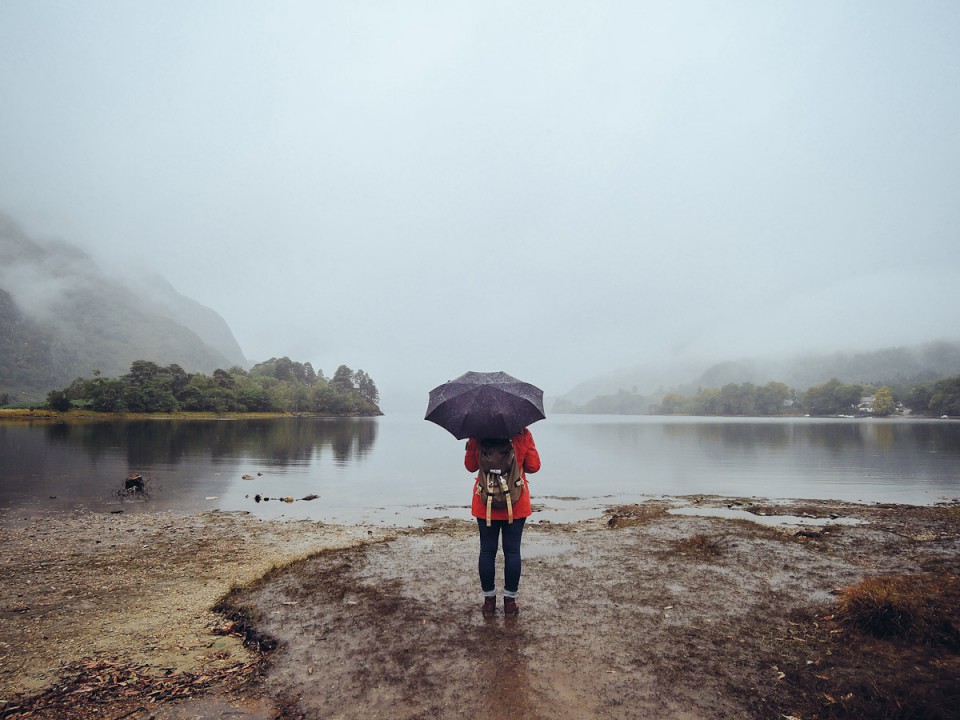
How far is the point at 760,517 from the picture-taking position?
16.0 m

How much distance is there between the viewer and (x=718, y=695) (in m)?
4.75

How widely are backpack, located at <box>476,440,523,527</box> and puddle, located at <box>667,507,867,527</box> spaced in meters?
11.2

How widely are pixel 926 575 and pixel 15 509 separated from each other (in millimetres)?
22565

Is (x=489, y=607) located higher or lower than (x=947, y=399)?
lower

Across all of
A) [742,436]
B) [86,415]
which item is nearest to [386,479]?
[742,436]

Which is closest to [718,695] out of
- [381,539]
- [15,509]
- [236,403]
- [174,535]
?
[381,539]

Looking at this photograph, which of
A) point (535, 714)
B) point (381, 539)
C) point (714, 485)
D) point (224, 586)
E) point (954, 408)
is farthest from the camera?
point (954, 408)

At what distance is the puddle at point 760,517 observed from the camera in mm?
14820

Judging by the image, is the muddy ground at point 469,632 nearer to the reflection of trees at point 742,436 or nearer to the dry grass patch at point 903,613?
the dry grass patch at point 903,613

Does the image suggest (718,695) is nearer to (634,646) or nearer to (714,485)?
(634,646)

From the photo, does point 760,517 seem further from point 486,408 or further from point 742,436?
point 742,436

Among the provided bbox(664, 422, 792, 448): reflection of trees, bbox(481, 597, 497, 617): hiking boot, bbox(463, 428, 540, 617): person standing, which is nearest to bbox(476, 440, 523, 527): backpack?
bbox(463, 428, 540, 617): person standing

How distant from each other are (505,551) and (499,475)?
114 cm

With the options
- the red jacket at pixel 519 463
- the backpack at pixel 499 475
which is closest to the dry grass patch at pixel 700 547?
the red jacket at pixel 519 463
